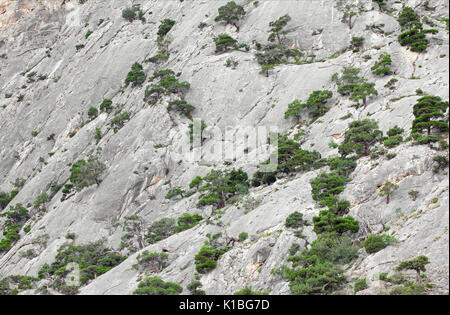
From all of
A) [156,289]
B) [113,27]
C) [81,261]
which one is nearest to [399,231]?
[156,289]

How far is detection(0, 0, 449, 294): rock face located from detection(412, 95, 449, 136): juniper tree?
271 cm

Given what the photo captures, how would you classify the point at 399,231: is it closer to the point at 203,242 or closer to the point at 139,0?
the point at 203,242

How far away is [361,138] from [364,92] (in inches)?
575

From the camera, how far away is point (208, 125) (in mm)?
78875

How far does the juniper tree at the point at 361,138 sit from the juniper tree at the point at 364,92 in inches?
329

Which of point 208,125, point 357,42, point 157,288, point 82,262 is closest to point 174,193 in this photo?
point 82,262

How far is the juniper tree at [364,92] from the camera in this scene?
2502 inches

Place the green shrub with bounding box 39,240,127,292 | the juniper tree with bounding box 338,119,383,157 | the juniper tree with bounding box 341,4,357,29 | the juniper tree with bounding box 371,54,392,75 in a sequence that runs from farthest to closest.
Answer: the juniper tree with bounding box 341,4,357,29
the juniper tree with bounding box 371,54,392,75
the green shrub with bounding box 39,240,127,292
the juniper tree with bounding box 338,119,383,157

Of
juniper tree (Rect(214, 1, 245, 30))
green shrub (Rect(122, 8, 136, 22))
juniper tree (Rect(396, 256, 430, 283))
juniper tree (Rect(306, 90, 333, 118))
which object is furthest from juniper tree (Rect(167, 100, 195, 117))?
juniper tree (Rect(396, 256, 430, 283))

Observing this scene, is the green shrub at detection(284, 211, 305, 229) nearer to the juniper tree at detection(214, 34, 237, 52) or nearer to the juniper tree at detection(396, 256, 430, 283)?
the juniper tree at detection(396, 256, 430, 283)

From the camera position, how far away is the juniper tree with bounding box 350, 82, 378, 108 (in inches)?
2502

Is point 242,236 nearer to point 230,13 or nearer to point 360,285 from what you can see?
point 360,285

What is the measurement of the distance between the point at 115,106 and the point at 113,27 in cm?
3413

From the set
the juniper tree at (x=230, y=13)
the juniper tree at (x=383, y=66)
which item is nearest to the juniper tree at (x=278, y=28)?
the juniper tree at (x=230, y=13)
